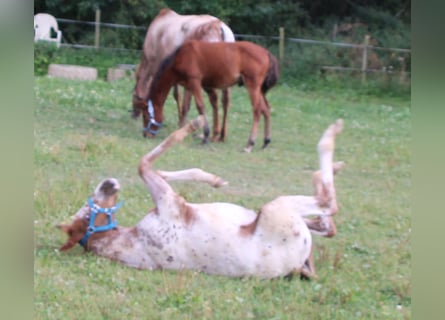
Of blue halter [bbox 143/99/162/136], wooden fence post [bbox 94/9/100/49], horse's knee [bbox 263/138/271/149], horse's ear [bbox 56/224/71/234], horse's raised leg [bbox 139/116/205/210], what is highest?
wooden fence post [bbox 94/9/100/49]

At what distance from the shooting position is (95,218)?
14.3ft

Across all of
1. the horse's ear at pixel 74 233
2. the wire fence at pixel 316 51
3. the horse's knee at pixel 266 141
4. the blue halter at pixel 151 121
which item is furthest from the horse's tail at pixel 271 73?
the wire fence at pixel 316 51

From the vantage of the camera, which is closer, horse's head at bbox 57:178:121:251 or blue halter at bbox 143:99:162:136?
horse's head at bbox 57:178:121:251

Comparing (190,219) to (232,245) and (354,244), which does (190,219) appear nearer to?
(232,245)

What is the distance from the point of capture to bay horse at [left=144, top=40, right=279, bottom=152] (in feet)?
33.9

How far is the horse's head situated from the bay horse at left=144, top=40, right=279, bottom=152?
5870 millimetres

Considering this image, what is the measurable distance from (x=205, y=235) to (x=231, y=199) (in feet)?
7.84

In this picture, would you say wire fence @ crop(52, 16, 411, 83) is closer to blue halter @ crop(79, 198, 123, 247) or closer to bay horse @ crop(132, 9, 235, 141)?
bay horse @ crop(132, 9, 235, 141)

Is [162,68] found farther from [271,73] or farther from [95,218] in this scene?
[95,218]

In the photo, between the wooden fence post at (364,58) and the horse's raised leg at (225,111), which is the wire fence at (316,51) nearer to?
the wooden fence post at (364,58)

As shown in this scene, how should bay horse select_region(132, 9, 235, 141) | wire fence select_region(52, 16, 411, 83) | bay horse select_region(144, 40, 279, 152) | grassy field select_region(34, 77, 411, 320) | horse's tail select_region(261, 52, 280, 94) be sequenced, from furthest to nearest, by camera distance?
1. wire fence select_region(52, 16, 411, 83)
2. bay horse select_region(132, 9, 235, 141)
3. horse's tail select_region(261, 52, 280, 94)
4. bay horse select_region(144, 40, 279, 152)
5. grassy field select_region(34, 77, 411, 320)

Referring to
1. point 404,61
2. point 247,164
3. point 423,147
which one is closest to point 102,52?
point 404,61

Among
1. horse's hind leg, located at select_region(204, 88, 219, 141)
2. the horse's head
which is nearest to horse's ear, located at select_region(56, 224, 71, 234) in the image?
the horse's head

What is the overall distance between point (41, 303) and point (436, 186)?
A: 2799mm
